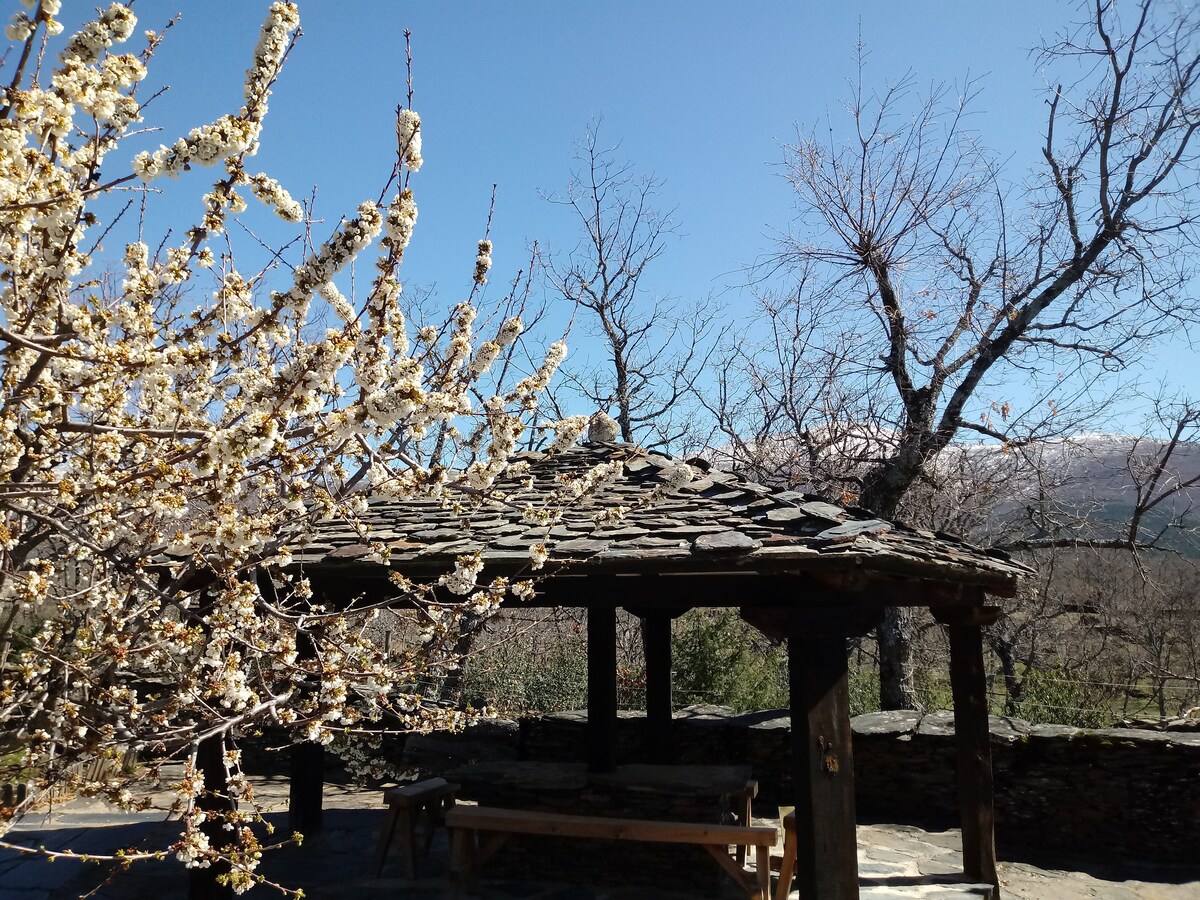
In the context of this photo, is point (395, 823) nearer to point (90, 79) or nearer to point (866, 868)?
point (866, 868)

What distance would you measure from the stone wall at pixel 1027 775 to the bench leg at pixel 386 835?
2822mm

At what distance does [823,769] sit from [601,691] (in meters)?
2.70

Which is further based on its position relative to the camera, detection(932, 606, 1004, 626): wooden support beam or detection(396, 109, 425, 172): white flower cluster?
detection(932, 606, 1004, 626): wooden support beam

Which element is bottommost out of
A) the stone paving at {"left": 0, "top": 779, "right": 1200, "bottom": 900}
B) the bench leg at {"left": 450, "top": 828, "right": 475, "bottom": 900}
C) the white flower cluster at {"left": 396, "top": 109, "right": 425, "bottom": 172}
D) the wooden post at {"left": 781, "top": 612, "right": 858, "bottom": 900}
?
the stone paving at {"left": 0, "top": 779, "right": 1200, "bottom": 900}

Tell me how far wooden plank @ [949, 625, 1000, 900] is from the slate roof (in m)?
0.70

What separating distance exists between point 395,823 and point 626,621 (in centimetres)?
998

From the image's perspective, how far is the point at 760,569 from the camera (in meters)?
4.28

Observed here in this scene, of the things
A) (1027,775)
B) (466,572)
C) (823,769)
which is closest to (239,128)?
(466,572)

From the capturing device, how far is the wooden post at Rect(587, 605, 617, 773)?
6844mm

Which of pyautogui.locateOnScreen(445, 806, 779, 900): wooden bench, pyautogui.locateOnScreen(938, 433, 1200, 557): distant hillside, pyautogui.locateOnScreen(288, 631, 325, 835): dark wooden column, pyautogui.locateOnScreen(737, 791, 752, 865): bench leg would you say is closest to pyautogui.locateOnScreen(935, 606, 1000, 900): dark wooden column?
pyautogui.locateOnScreen(445, 806, 779, 900): wooden bench

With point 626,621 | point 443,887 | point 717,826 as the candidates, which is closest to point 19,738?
point 443,887

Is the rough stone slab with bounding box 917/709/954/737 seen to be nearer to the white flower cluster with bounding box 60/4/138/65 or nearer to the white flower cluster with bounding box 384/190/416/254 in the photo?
the white flower cluster with bounding box 384/190/416/254

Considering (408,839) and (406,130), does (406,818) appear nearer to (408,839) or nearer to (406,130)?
(408,839)

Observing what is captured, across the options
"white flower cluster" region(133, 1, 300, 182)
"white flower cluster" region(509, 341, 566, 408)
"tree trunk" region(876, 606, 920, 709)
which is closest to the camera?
"white flower cluster" region(133, 1, 300, 182)
